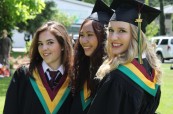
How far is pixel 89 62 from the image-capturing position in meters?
3.70

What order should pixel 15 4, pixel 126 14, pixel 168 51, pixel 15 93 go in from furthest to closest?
pixel 168 51 < pixel 15 4 < pixel 15 93 < pixel 126 14

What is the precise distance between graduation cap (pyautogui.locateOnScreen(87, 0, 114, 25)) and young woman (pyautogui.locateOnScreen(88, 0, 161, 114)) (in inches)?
24.5

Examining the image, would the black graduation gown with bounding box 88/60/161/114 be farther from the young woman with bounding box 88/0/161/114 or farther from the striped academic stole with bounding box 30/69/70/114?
the striped academic stole with bounding box 30/69/70/114

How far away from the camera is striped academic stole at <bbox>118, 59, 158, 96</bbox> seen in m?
2.81

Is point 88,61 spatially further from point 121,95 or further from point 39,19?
point 39,19

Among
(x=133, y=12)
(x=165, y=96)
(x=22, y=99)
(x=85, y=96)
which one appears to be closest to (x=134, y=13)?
(x=133, y=12)

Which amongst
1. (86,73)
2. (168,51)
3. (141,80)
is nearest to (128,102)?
(141,80)

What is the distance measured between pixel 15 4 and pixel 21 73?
448 inches

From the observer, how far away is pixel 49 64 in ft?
12.3

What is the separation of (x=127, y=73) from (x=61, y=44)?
110cm

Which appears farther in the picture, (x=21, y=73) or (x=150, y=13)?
(x=21, y=73)

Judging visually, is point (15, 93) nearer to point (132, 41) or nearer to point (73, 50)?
point (73, 50)

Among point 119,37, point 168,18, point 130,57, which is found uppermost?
point 119,37

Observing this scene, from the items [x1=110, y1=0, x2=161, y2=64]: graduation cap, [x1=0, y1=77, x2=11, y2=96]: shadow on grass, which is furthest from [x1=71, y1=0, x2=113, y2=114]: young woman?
[x1=0, y1=77, x2=11, y2=96]: shadow on grass
